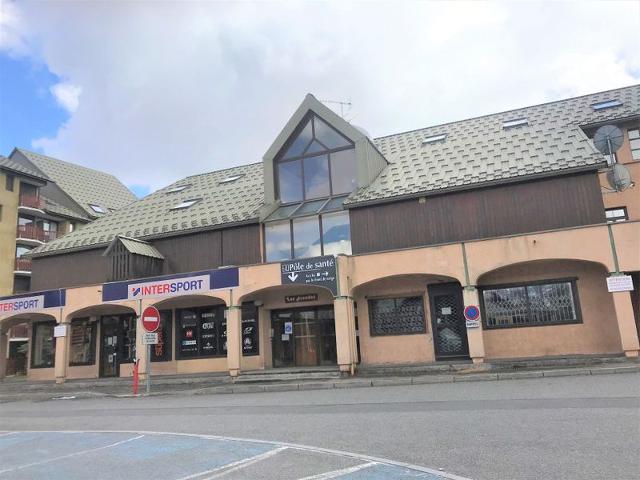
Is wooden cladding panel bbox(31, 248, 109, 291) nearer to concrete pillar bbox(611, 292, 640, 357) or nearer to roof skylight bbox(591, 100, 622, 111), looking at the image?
concrete pillar bbox(611, 292, 640, 357)

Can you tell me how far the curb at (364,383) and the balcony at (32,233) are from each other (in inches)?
909

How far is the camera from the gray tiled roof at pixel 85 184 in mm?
42969

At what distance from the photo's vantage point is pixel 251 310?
69.2ft

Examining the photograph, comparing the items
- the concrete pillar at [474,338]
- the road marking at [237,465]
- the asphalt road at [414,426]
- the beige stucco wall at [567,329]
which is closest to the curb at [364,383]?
the asphalt road at [414,426]

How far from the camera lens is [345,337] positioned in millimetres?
17344

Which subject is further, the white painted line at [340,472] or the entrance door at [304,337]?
the entrance door at [304,337]

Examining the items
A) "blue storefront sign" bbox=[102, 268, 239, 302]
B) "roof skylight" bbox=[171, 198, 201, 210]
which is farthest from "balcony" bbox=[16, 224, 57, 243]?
"blue storefront sign" bbox=[102, 268, 239, 302]

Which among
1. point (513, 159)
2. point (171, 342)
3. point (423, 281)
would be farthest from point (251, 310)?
point (513, 159)

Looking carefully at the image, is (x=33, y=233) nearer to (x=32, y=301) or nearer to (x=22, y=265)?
(x=22, y=265)

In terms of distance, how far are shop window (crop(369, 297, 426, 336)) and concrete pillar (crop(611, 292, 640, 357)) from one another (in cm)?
609

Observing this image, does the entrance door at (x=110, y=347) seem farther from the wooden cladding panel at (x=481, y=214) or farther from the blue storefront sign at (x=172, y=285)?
the wooden cladding panel at (x=481, y=214)

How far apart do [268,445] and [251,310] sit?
44.8 ft

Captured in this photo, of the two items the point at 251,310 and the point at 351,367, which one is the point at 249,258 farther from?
the point at 351,367

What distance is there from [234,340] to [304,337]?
9.60 ft
